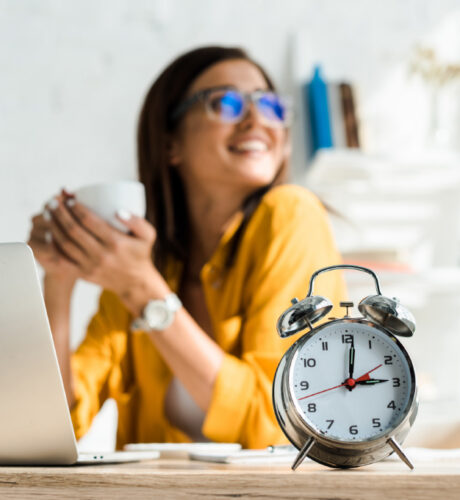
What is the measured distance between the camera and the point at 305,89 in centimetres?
234

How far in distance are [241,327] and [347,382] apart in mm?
776

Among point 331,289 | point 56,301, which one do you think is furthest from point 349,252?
point 56,301

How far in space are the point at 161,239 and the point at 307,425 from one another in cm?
112

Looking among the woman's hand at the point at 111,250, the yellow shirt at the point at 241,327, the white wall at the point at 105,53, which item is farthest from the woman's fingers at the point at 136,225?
the white wall at the point at 105,53

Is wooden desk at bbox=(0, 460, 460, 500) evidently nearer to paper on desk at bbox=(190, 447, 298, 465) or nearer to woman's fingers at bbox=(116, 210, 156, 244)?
paper on desk at bbox=(190, 447, 298, 465)

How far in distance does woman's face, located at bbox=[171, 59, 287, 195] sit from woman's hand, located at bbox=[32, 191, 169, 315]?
0.45 metres

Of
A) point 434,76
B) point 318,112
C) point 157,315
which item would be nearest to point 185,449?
point 157,315

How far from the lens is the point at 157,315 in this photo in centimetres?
112

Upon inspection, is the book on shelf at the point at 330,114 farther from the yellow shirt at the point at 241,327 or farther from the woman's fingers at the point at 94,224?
the woman's fingers at the point at 94,224

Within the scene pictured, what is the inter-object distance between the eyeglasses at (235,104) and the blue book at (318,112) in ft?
2.04

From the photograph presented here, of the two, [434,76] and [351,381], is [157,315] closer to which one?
[351,381]

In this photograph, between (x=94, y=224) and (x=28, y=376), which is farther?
(x=94, y=224)

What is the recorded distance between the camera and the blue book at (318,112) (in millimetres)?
A: 2227

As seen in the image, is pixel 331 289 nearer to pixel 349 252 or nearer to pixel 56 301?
pixel 56 301
